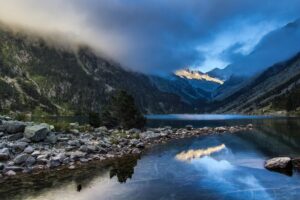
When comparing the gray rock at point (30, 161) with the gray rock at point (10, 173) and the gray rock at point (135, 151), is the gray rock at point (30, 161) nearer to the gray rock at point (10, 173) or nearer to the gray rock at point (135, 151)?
the gray rock at point (10, 173)

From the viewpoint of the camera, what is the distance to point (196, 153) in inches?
2736

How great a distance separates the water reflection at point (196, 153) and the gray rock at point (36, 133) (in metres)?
23.8

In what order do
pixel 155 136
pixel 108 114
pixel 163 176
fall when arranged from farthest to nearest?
1. pixel 108 114
2. pixel 155 136
3. pixel 163 176

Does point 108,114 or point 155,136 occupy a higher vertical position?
point 108,114

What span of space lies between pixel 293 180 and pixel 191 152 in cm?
2997

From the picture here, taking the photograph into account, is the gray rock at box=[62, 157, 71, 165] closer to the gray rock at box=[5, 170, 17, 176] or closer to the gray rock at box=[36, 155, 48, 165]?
the gray rock at box=[36, 155, 48, 165]

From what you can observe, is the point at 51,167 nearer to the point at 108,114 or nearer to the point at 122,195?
the point at 122,195

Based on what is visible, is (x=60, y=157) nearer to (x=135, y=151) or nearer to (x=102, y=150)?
(x=102, y=150)

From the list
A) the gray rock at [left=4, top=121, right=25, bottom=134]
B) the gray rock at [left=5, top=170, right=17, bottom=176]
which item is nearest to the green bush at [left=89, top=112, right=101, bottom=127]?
the gray rock at [left=4, top=121, right=25, bottom=134]

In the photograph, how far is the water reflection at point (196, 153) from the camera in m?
63.8

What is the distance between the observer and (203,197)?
1419 inches

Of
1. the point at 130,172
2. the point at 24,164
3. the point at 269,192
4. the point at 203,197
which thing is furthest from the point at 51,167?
the point at 269,192

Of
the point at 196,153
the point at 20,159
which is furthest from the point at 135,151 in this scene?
the point at 20,159

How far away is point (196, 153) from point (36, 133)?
1137 inches
